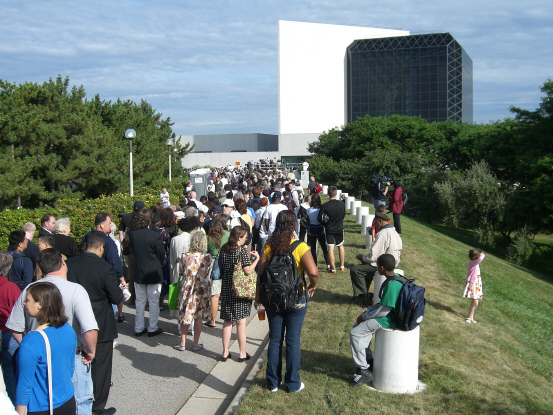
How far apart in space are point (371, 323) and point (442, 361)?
1833mm

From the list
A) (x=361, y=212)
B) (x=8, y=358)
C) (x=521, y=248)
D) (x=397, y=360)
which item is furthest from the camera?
(x=521, y=248)

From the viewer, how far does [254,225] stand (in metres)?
10.7

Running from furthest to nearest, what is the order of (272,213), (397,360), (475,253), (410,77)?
(410,77), (272,213), (475,253), (397,360)

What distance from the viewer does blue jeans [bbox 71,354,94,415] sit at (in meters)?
4.00

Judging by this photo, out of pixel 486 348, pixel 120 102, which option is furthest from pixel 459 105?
pixel 486 348

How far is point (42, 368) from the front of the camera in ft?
10.6

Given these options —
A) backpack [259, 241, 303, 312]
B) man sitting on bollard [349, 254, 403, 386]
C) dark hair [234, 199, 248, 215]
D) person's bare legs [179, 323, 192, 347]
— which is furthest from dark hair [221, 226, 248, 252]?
dark hair [234, 199, 248, 215]

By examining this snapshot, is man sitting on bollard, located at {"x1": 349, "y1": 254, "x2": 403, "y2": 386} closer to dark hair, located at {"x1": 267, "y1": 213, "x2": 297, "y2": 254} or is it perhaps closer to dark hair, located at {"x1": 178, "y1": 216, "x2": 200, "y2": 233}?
dark hair, located at {"x1": 267, "y1": 213, "x2": 297, "y2": 254}

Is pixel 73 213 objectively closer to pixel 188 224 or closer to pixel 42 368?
pixel 188 224

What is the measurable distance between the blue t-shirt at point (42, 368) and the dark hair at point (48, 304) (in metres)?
0.06

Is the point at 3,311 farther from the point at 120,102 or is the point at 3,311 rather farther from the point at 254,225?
the point at 120,102

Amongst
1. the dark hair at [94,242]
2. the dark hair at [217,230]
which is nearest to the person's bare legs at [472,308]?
the dark hair at [217,230]

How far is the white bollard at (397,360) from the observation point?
17.5 ft

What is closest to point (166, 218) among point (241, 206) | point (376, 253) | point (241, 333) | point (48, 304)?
point (241, 206)
